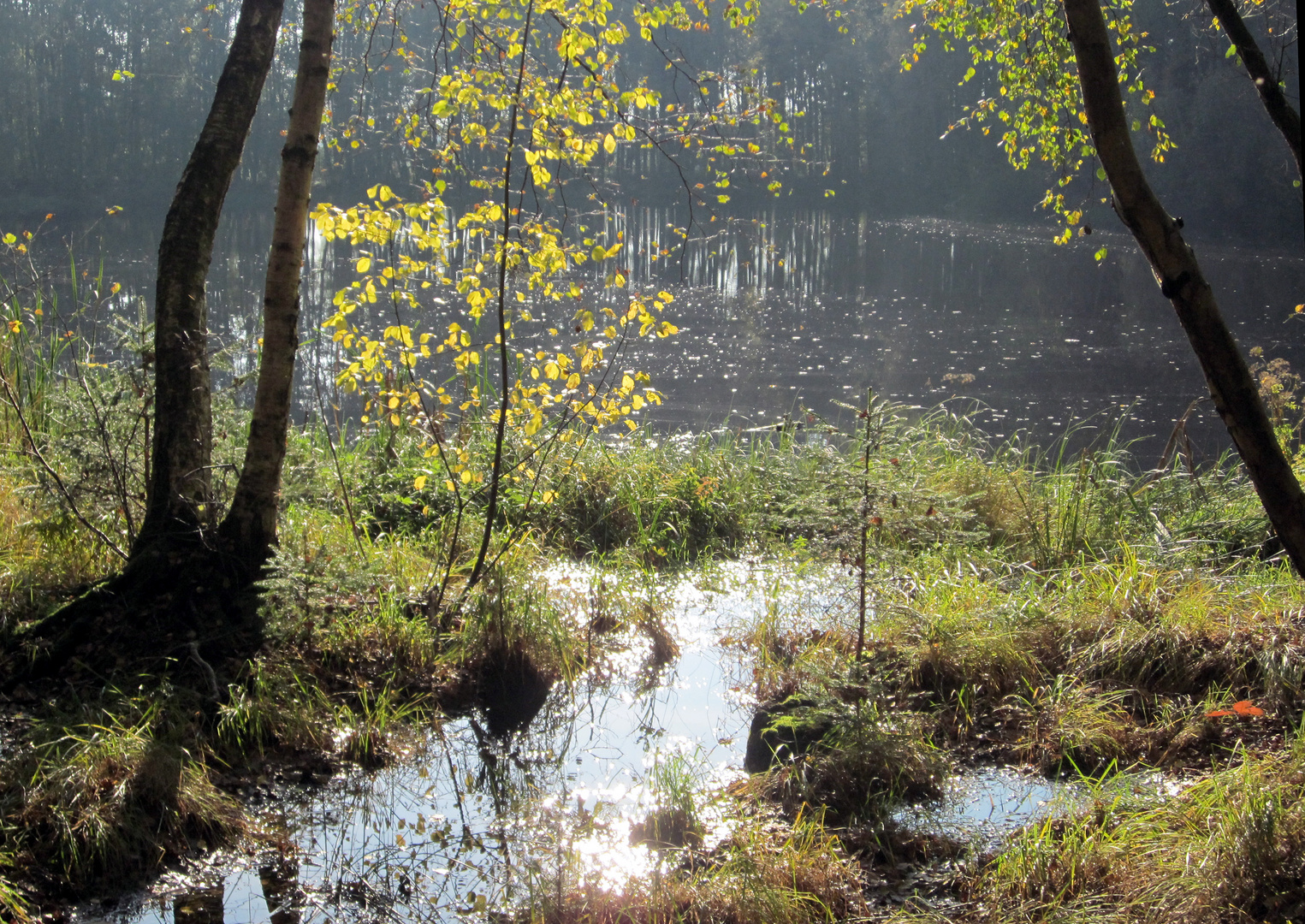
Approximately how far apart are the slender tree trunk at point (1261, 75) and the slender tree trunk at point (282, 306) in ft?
9.38

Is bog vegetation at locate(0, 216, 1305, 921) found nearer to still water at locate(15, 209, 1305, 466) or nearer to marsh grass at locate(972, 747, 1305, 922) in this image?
marsh grass at locate(972, 747, 1305, 922)

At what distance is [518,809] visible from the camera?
3344 mm

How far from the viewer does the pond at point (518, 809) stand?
2777mm

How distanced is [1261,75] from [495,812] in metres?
3.03

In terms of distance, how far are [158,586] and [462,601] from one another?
1112 millimetres

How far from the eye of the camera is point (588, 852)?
117 inches

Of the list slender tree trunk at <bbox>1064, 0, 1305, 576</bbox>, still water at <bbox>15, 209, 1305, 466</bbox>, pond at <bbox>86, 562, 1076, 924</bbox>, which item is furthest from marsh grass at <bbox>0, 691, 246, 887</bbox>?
slender tree trunk at <bbox>1064, 0, 1305, 576</bbox>

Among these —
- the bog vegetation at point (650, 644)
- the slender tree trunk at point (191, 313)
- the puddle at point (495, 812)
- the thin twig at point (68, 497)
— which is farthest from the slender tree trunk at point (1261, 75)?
the thin twig at point (68, 497)

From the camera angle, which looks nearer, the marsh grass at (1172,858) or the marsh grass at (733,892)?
the marsh grass at (1172,858)

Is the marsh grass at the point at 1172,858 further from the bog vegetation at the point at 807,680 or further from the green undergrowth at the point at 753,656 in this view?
the green undergrowth at the point at 753,656

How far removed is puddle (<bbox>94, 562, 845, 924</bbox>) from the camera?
109 inches

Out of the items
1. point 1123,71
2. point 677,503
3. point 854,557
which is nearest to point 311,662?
point 854,557

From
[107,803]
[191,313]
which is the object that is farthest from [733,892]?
[191,313]

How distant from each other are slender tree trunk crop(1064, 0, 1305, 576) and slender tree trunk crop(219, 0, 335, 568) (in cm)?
264
